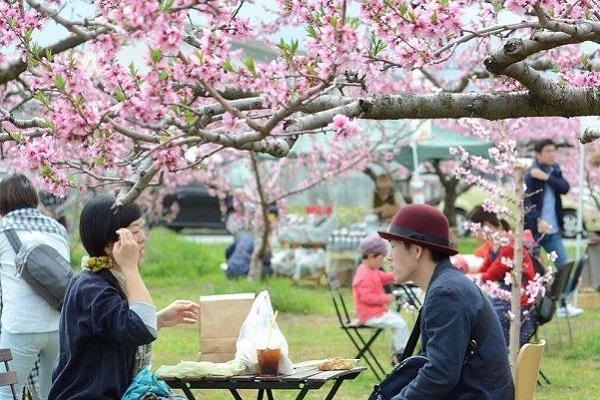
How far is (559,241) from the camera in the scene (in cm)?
1230

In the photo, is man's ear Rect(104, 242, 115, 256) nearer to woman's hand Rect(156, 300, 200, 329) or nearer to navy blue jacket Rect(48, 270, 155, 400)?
navy blue jacket Rect(48, 270, 155, 400)

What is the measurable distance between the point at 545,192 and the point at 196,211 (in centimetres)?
1573

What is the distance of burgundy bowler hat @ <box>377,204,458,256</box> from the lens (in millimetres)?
4863

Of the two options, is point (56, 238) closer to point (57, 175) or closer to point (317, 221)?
point (57, 175)

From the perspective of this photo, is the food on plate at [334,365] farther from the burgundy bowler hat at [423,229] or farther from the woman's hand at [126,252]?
the woman's hand at [126,252]

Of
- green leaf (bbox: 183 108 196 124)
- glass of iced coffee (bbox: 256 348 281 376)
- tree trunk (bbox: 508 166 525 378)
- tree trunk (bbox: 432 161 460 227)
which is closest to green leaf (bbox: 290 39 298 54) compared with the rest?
green leaf (bbox: 183 108 196 124)

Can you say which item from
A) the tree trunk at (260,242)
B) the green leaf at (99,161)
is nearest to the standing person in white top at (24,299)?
the green leaf at (99,161)

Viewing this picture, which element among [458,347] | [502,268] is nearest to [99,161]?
[458,347]

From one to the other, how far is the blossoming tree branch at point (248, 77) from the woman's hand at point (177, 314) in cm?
58

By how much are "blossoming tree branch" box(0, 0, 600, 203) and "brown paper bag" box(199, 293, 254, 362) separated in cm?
102

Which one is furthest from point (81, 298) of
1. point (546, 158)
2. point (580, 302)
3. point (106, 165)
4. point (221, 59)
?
→ point (580, 302)

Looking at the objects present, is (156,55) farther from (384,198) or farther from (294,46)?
(384,198)

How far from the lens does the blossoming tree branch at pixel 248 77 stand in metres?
4.55

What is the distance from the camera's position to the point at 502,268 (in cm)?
991
